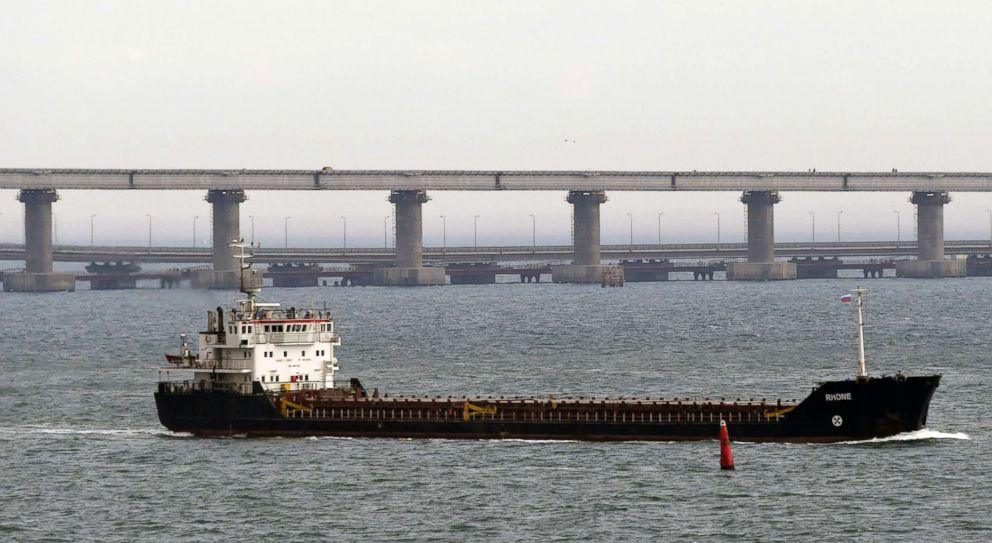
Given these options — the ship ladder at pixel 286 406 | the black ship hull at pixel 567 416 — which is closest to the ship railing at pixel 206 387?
the black ship hull at pixel 567 416

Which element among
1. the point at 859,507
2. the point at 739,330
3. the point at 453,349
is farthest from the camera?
the point at 739,330

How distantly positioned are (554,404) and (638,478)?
10.7 metres

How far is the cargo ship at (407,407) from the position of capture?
66438 mm

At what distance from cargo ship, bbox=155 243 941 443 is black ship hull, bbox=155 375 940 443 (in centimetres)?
4

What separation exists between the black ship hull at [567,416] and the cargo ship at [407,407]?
4 cm

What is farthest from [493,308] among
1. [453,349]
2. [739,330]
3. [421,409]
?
[421,409]

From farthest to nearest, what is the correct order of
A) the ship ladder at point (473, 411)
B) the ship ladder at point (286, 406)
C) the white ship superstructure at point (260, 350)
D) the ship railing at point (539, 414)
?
1. the white ship superstructure at point (260, 350)
2. the ship ladder at point (286, 406)
3. the ship ladder at point (473, 411)
4. the ship railing at point (539, 414)

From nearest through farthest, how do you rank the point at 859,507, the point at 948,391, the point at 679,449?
the point at 859,507
the point at 679,449
the point at 948,391

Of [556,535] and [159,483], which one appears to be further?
[159,483]

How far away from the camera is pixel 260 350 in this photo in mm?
73250

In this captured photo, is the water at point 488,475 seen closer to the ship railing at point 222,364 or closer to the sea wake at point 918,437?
the sea wake at point 918,437

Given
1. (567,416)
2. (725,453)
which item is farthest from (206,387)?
(725,453)

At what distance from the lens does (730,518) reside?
53219mm

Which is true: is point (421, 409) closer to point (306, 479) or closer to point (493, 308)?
point (306, 479)
